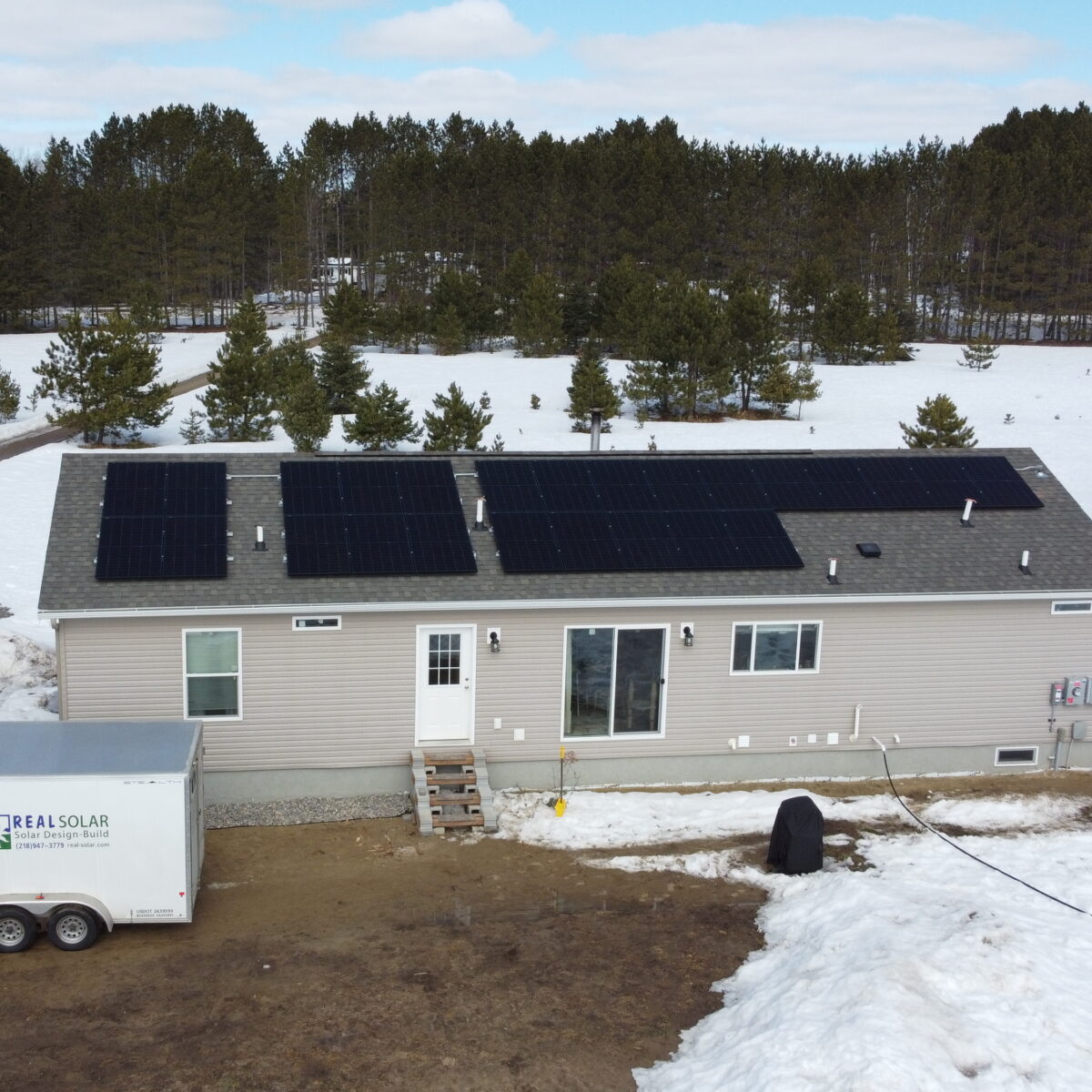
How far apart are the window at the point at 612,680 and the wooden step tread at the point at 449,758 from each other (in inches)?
56.9

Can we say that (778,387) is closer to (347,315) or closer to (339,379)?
(339,379)

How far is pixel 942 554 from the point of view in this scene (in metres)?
17.2

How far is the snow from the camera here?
9617mm

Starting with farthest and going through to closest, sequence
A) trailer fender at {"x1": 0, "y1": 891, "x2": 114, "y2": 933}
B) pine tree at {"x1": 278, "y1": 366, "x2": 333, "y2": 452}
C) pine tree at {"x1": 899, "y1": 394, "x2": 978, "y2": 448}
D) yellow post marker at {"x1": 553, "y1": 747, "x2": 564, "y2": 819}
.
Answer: pine tree at {"x1": 278, "y1": 366, "x2": 333, "y2": 452}, pine tree at {"x1": 899, "y1": 394, "x2": 978, "y2": 448}, yellow post marker at {"x1": 553, "y1": 747, "x2": 564, "y2": 819}, trailer fender at {"x1": 0, "y1": 891, "x2": 114, "y2": 933}

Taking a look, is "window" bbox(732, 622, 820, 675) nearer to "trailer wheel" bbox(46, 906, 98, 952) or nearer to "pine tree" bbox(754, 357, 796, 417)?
"trailer wheel" bbox(46, 906, 98, 952)

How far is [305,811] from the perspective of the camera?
15.3m

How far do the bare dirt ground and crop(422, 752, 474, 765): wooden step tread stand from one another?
1.01 metres

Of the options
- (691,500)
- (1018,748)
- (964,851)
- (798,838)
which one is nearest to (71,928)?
(798,838)

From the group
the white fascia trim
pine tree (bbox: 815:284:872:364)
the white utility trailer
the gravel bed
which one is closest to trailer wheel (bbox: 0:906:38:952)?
the white utility trailer

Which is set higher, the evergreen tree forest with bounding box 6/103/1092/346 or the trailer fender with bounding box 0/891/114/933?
the evergreen tree forest with bounding box 6/103/1092/346

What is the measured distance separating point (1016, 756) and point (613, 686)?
6.40 metres

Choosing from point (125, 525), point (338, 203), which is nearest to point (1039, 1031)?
point (125, 525)

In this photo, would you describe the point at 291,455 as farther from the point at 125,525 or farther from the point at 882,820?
the point at 882,820

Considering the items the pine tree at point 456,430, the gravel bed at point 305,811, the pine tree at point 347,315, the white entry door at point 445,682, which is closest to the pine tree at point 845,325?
the pine tree at point 347,315
